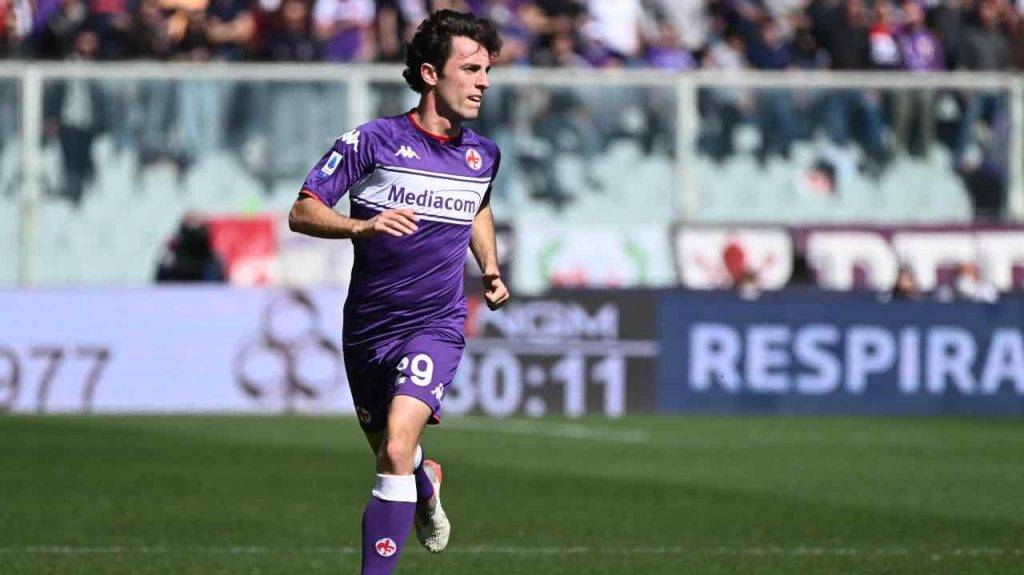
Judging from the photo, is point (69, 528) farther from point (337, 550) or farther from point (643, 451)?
point (643, 451)

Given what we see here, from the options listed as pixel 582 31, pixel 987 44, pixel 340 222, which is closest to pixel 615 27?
Result: pixel 582 31

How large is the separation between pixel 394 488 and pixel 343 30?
48.4ft

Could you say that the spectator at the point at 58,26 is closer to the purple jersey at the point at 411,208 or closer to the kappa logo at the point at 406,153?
the purple jersey at the point at 411,208

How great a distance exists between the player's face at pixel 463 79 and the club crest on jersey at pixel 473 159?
16 centimetres

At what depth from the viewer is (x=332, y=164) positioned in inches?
290

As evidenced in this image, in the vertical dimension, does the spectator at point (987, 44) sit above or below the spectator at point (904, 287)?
above

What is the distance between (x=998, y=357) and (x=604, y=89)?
5064 mm

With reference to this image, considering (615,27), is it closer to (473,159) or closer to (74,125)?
(74,125)

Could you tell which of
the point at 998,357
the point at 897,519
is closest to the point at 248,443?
the point at 897,519

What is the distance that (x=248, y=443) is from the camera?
15992mm

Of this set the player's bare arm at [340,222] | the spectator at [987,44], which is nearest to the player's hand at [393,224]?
the player's bare arm at [340,222]

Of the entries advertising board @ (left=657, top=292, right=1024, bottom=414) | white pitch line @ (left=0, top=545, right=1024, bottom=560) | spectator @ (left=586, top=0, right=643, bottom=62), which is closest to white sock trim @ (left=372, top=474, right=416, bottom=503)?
white pitch line @ (left=0, top=545, right=1024, bottom=560)

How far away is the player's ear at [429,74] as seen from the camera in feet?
24.9

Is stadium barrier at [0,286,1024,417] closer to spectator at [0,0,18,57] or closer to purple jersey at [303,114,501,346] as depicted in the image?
spectator at [0,0,18,57]
